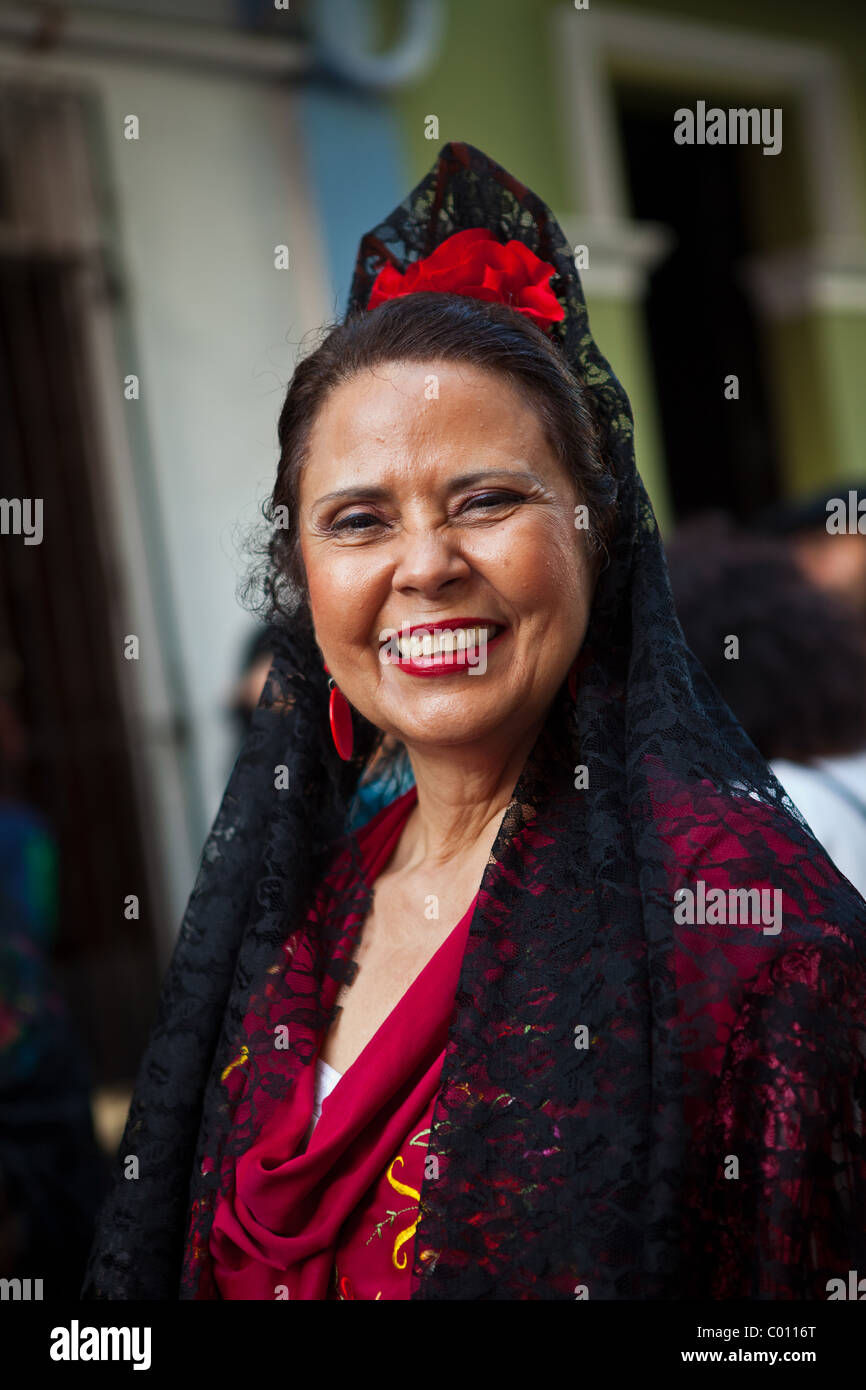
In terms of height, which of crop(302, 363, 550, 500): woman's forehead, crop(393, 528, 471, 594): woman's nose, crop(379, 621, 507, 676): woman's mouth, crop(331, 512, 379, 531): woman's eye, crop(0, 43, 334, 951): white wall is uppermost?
crop(0, 43, 334, 951): white wall

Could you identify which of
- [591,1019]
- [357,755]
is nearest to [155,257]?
[357,755]

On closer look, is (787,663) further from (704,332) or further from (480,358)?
(704,332)

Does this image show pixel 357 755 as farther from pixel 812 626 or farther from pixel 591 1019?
pixel 812 626

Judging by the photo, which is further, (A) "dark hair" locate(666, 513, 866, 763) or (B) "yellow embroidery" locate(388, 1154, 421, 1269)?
(A) "dark hair" locate(666, 513, 866, 763)

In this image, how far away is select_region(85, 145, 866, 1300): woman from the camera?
139cm

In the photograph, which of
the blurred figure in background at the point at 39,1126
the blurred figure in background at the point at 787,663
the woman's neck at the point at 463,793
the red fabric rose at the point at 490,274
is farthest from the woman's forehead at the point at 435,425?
the blurred figure in background at the point at 39,1126

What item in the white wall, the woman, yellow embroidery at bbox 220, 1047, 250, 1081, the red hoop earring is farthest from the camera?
the white wall

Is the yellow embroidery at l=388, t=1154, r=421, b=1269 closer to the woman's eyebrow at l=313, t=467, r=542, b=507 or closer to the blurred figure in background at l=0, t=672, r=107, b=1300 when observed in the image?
the woman's eyebrow at l=313, t=467, r=542, b=507

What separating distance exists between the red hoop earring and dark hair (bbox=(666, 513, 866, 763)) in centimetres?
102

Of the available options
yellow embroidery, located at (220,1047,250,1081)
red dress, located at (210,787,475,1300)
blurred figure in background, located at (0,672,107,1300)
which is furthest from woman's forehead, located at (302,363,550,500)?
blurred figure in background, located at (0,672,107,1300)

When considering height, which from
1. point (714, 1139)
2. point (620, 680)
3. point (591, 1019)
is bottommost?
point (714, 1139)

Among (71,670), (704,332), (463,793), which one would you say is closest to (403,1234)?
(463,793)
